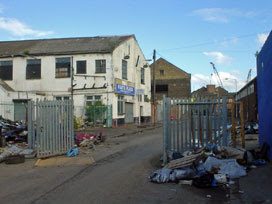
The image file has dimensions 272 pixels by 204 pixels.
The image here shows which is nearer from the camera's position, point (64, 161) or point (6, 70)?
point (64, 161)

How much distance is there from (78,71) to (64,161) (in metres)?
17.3

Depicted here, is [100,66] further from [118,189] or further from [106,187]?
[118,189]

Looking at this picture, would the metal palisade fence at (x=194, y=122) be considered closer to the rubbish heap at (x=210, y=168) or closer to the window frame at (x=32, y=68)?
the rubbish heap at (x=210, y=168)

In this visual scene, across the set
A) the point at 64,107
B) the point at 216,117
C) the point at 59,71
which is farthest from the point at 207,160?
the point at 59,71

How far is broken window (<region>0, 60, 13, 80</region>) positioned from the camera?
27234mm

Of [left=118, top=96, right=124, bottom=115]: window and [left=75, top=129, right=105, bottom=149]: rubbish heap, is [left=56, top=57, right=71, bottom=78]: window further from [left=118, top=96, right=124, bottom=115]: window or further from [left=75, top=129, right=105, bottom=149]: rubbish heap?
[left=75, top=129, right=105, bottom=149]: rubbish heap

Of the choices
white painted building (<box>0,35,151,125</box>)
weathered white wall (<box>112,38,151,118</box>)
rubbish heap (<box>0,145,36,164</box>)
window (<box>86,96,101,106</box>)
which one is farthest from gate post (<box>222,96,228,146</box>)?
window (<box>86,96,101,106</box>)

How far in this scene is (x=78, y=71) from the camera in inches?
1019

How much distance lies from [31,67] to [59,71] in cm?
286

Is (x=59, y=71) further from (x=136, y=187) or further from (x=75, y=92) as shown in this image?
(x=136, y=187)

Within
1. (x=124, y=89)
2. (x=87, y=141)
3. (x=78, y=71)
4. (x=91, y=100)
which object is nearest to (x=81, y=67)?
(x=78, y=71)

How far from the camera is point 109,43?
26547 millimetres

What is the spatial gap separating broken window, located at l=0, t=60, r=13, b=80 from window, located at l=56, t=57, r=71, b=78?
4.86 m

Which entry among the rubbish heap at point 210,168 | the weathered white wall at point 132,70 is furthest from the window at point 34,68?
the rubbish heap at point 210,168
